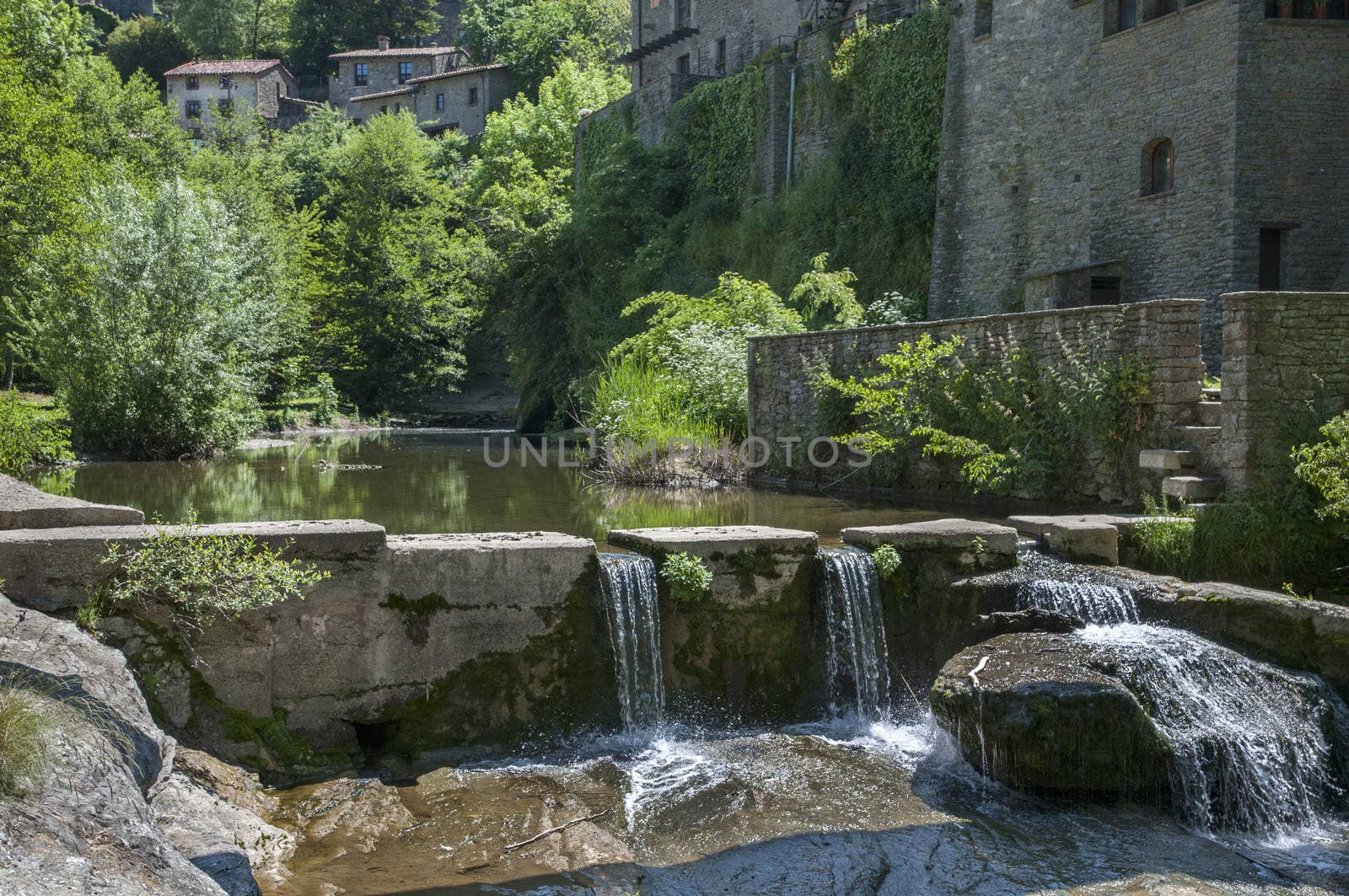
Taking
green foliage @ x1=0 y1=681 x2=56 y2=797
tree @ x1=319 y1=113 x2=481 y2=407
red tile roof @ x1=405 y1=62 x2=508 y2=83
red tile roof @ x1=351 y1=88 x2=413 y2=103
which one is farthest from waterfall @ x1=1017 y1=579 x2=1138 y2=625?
red tile roof @ x1=351 y1=88 x2=413 y2=103

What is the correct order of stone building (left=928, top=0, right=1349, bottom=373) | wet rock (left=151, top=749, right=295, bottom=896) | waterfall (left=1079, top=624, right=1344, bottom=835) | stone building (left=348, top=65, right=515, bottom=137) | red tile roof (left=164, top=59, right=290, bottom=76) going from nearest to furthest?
wet rock (left=151, top=749, right=295, bottom=896), waterfall (left=1079, top=624, right=1344, bottom=835), stone building (left=928, top=0, right=1349, bottom=373), stone building (left=348, top=65, right=515, bottom=137), red tile roof (left=164, top=59, right=290, bottom=76)

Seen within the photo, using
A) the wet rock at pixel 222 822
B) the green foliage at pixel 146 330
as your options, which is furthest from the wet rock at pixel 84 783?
the green foliage at pixel 146 330

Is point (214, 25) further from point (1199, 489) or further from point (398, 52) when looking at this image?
point (1199, 489)

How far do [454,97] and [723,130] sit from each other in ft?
119

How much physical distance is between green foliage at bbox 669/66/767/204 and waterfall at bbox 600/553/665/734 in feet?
74.2

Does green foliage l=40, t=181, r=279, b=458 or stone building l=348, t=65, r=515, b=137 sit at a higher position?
stone building l=348, t=65, r=515, b=137

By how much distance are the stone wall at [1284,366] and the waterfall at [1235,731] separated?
248cm

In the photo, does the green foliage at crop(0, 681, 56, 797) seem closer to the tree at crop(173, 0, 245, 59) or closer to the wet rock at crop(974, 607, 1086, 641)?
the wet rock at crop(974, 607, 1086, 641)

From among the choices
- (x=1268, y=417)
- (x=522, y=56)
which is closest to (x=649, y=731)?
(x=1268, y=417)

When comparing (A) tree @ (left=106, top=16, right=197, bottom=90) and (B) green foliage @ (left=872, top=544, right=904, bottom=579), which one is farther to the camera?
(A) tree @ (left=106, top=16, right=197, bottom=90)

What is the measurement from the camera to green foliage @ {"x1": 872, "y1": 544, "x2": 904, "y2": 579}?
26.8ft

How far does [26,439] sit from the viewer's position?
15734 mm

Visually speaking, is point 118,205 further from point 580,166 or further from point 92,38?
point 92,38

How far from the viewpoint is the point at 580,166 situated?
38.5 metres
